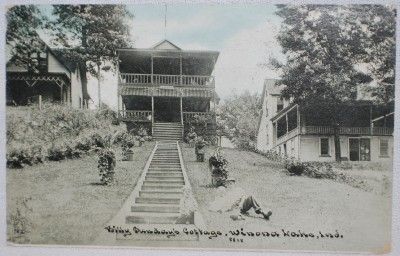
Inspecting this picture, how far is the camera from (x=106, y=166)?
8.55m

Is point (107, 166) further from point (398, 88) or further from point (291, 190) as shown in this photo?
point (398, 88)

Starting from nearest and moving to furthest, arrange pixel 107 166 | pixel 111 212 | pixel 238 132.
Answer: pixel 111 212 → pixel 107 166 → pixel 238 132

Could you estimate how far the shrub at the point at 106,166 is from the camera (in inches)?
334

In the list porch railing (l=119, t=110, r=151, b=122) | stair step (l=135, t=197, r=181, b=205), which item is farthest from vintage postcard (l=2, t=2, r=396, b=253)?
porch railing (l=119, t=110, r=151, b=122)

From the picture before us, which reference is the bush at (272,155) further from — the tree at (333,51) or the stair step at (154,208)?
the stair step at (154,208)

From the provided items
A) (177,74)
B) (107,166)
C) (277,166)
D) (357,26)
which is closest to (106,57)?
(177,74)

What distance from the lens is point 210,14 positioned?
8.29 m

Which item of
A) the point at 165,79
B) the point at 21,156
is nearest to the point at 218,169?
the point at 165,79

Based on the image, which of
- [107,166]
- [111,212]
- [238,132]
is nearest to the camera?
[111,212]

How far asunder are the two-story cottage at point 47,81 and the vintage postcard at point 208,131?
3 centimetres

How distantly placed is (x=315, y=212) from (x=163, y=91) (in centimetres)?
360

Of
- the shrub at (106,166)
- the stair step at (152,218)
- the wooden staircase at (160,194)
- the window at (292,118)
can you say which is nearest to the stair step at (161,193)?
the wooden staircase at (160,194)

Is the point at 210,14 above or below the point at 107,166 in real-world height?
A: above

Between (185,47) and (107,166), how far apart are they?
243 cm
